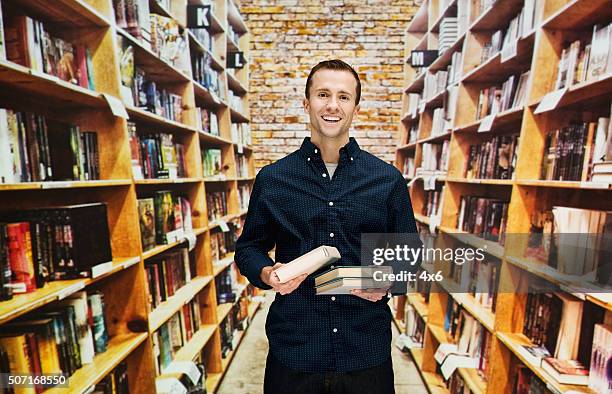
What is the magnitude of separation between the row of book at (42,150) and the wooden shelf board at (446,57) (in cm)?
239

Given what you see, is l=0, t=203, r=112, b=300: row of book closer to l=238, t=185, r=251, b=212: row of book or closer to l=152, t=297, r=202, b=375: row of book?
l=152, t=297, r=202, b=375: row of book

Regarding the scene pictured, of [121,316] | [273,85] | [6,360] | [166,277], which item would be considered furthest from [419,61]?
[6,360]

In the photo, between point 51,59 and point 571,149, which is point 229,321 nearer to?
point 51,59

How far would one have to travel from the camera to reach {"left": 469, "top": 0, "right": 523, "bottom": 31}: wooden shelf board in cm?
192

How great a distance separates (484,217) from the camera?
2.06 metres

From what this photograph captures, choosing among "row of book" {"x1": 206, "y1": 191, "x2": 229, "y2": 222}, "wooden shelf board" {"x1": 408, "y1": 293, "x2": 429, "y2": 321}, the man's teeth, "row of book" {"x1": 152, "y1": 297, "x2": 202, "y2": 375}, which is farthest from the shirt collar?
"wooden shelf board" {"x1": 408, "y1": 293, "x2": 429, "y2": 321}

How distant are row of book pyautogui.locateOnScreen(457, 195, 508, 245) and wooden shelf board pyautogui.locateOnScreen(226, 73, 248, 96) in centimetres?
249

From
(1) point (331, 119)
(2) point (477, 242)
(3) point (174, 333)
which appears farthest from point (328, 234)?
(3) point (174, 333)

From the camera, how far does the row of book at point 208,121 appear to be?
9.27ft

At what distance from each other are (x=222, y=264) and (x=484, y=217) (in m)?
2.05

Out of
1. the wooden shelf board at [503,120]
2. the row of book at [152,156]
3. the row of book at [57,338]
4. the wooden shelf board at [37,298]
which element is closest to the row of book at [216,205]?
the row of book at [152,156]

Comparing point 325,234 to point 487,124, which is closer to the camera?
point 325,234

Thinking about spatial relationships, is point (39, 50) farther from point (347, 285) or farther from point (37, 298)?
point (347, 285)

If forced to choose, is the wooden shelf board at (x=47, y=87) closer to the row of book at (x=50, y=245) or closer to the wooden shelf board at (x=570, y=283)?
the row of book at (x=50, y=245)
